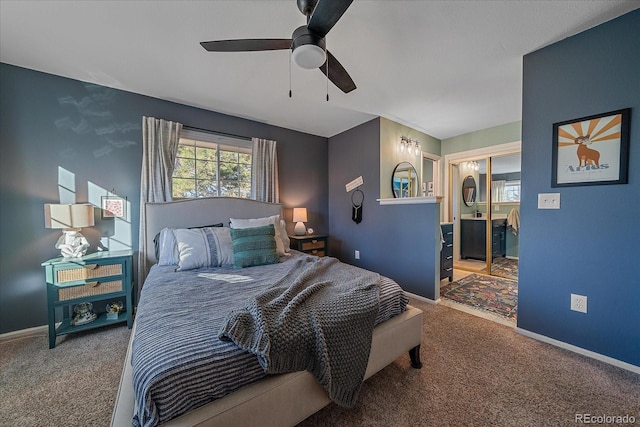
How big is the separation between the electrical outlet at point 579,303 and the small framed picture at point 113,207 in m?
4.33

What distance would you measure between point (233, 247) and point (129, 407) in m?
1.41

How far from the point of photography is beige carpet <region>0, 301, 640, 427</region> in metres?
1.30

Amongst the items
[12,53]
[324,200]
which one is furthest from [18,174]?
[324,200]

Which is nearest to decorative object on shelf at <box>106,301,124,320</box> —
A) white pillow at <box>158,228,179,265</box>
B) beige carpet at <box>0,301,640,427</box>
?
beige carpet at <box>0,301,640,427</box>

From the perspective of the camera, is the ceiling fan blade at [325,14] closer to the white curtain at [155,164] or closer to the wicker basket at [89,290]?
the white curtain at [155,164]

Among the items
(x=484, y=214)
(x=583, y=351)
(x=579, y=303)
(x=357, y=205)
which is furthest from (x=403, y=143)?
(x=583, y=351)

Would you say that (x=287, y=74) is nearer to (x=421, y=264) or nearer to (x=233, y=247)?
(x=233, y=247)

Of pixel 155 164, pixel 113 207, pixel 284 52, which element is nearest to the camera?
pixel 284 52

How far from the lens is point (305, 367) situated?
1130 millimetres

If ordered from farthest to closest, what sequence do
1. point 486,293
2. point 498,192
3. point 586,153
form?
point 498,192
point 486,293
point 586,153

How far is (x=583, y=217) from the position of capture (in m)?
1.84

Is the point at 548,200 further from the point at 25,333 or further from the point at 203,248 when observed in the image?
the point at 25,333

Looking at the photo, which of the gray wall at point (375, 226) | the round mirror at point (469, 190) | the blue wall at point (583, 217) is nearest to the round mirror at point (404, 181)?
the gray wall at point (375, 226)

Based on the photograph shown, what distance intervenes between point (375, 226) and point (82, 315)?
136 inches
